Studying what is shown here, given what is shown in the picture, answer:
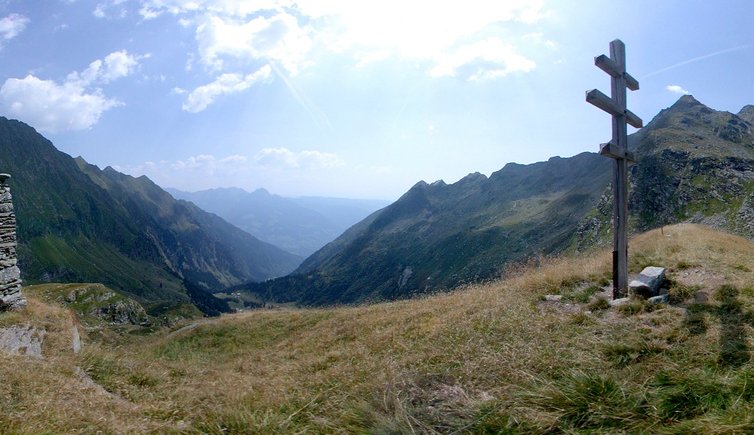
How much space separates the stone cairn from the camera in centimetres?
1315

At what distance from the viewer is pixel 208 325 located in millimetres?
20953

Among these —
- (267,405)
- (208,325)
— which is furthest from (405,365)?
(208,325)

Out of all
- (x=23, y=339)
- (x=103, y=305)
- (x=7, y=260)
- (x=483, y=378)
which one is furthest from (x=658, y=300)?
(x=103, y=305)

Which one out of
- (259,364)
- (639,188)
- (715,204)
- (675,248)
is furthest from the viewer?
(639,188)

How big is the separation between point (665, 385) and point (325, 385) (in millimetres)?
5041

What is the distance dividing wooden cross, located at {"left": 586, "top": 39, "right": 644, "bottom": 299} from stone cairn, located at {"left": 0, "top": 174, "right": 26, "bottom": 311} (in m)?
17.9

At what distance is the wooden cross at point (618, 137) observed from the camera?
10.2 m

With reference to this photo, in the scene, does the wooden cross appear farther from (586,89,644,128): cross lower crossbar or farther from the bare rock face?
the bare rock face

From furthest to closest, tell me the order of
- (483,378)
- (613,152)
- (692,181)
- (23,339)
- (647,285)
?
(692,181)
(23,339)
(613,152)
(647,285)
(483,378)

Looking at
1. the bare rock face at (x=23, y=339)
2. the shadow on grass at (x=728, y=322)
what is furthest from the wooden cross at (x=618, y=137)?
the bare rock face at (x=23, y=339)

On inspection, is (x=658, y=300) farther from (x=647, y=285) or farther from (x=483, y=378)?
(x=483, y=378)

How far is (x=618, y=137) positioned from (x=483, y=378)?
802 cm

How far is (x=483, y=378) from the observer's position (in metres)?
6.04

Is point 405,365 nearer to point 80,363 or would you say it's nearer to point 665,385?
point 665,385
